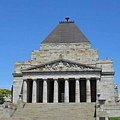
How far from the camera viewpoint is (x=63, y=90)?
2559 inches

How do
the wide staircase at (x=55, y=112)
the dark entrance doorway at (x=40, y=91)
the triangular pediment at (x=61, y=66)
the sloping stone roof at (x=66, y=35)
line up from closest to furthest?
the wide staircase at (x=55, y=112) → the triangular pediment at (x=61, y=66) → the dark entrance doorway at (x=40, y=91) → the sloping stone roof at (x=66, y=35)

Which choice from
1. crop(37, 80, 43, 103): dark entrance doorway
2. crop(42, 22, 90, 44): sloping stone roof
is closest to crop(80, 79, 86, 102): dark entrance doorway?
crop(37, 80, 43, 103): dark entrance doorway

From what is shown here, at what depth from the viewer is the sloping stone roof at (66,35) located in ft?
229

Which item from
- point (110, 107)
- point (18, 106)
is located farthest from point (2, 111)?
point (110, 107)

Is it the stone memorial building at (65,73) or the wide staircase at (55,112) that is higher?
the stone memorial building at (65,73)

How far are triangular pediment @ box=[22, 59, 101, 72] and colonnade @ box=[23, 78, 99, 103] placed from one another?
1998 mm

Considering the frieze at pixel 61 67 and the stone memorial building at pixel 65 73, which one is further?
the frieze at pixel 61 67

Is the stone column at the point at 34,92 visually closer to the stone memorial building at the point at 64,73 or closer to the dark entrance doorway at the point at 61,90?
the stone memorial building at the point at 64,73

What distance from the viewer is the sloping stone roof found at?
229 ft

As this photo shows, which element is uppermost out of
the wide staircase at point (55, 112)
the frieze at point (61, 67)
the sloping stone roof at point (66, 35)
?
the sloping stone roof at point (66, 35)

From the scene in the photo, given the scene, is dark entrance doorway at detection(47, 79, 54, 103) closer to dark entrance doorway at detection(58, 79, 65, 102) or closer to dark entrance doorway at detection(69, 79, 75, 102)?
dark entrance doorway at detection(58, 79, 65, 102)

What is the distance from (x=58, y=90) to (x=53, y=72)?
367 centimetres

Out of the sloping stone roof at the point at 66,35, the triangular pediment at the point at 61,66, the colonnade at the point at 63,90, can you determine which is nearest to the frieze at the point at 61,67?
the triangular pediment at the point at 61,66

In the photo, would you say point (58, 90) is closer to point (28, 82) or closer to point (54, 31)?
point (28, 82)
